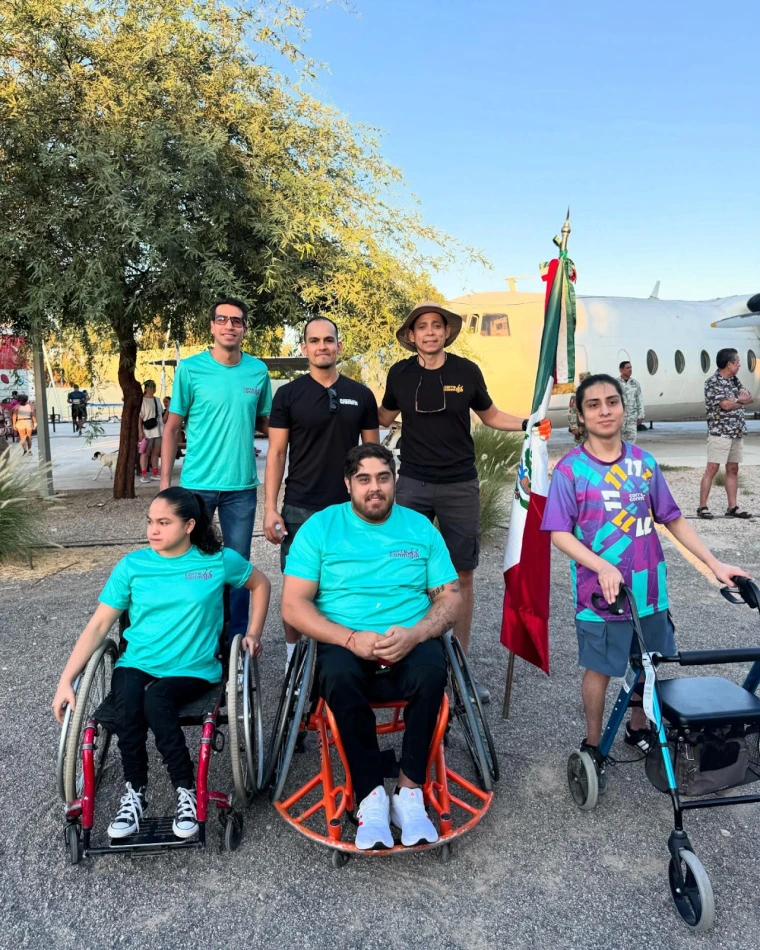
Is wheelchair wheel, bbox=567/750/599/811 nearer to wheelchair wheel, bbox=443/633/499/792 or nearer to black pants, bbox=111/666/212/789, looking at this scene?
wheelchair wheel, bbox=443/633/499/792

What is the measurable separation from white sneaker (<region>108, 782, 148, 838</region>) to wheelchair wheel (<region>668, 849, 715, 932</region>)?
1867mm

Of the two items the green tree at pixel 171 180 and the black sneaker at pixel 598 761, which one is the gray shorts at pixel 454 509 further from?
the green tree at pixel 171 180

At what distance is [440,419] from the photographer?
3.95 m

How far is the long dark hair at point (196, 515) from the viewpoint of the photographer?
9.85 ft

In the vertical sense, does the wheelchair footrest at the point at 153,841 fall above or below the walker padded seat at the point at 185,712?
below

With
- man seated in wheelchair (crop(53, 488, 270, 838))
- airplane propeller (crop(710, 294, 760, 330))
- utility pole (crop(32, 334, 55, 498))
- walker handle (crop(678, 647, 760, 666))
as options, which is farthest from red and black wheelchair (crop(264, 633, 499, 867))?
airplane propeller (crop(710, 294, 760, 330))

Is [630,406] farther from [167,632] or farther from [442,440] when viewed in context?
[167,632]

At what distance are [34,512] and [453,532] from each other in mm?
4944

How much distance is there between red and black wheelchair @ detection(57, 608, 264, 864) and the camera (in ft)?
8.30

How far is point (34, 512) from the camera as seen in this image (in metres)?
7.11

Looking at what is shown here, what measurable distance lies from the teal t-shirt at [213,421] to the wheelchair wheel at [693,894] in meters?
2.74

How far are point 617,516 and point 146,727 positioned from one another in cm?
203

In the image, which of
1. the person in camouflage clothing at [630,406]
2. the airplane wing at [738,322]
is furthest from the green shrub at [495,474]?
the airplane wing at [738,322]

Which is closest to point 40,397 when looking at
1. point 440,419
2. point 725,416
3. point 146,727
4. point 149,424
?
point 149,424
